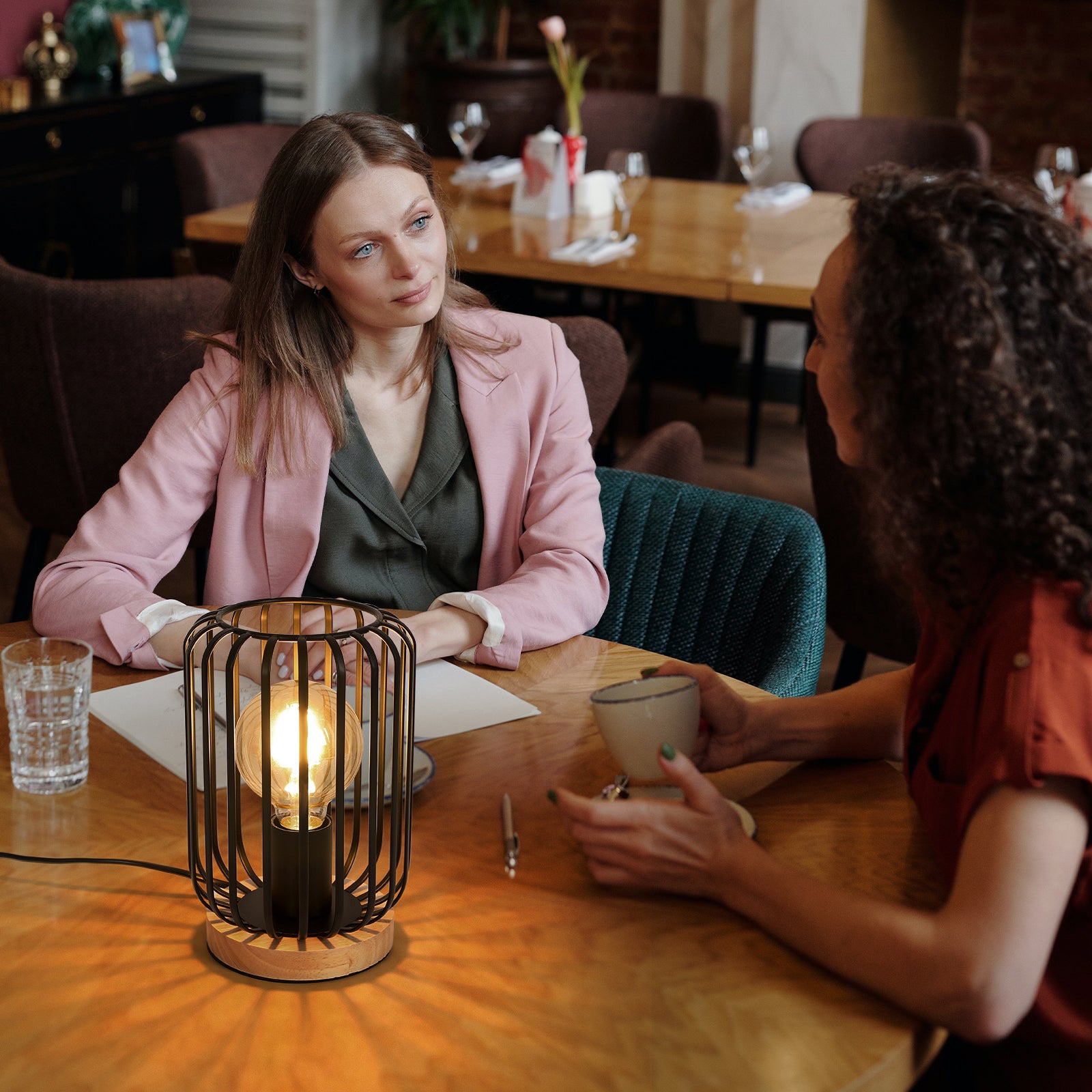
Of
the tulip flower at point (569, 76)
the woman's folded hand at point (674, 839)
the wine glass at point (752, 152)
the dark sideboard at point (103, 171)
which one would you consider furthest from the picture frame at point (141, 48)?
the woman's folded hand at point (674, 839)

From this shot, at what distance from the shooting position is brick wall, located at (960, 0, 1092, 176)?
5.46 m

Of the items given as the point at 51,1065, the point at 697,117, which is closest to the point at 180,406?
the point at 51,1065

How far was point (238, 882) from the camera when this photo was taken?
1045 mm

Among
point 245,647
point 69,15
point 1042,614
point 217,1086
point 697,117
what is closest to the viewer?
point 217,1086

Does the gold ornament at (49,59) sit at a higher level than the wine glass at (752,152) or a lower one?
higher

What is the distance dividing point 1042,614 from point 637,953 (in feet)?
1.24

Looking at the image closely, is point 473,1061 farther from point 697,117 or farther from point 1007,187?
point 697,117

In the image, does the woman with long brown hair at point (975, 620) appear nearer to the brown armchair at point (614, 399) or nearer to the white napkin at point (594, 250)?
the brown armchair at point (614, 399)

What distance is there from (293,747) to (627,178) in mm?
2810

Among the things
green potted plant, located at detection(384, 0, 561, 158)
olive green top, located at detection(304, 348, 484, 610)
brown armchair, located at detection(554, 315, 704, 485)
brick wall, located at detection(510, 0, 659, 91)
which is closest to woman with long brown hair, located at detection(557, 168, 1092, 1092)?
olive green top, located at detection(304, 348, 484, 610)

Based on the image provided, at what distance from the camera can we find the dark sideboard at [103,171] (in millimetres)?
4680

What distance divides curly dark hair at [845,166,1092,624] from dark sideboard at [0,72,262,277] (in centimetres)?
419

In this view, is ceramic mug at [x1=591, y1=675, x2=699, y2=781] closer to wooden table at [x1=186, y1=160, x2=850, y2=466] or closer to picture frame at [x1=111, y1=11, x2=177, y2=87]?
wooden table at [x1=186, y1=160, x2=850, y2=466]

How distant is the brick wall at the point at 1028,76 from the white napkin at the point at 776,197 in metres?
1.79
